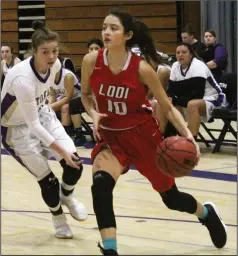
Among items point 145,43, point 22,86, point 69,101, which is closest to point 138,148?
point 145,43

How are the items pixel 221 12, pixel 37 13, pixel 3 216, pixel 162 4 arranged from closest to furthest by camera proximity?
1. pixel 3 216
2. pixel 221 12
3. pixel 162 4
4. pixel 37 13

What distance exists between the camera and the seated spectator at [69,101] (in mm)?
8719

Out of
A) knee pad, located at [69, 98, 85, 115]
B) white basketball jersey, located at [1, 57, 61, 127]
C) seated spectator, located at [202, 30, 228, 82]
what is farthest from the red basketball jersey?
seated spectator, located at [202, 30, 228, 82]

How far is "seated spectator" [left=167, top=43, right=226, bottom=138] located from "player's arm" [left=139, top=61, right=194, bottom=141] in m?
4.18

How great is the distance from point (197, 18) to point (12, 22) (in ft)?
15.2

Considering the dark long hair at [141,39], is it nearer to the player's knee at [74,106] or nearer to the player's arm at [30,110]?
the player's arm at [30,110]

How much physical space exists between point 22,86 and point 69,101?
15.5ft

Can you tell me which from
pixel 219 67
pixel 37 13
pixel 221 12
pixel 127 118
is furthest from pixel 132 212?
pixel 37 13

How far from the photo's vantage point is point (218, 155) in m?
8.33

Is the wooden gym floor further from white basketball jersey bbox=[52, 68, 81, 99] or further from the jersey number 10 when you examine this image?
white basketball jersey bbox=[52, 68, 81, 99]

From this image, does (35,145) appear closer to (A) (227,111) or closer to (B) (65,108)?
(A) (227,111)

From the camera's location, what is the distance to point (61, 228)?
15.3ft

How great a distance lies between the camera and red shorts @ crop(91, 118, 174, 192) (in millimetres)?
4082

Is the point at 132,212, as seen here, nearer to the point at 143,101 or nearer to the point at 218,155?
the point at 143,101
